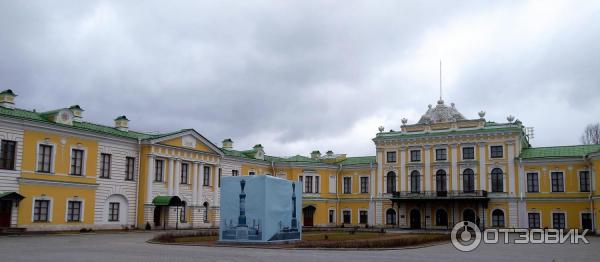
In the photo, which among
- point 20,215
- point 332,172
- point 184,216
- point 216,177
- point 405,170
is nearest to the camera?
point 20,215

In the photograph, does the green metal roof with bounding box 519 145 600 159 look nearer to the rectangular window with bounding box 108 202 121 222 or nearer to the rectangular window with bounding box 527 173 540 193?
the rectangular window with bounding box 527 173 540 193

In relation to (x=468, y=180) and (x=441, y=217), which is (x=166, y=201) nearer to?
(x=441, y=217)

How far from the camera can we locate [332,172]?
61.5 meters

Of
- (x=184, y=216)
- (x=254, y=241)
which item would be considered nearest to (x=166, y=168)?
(x=184, y=216)

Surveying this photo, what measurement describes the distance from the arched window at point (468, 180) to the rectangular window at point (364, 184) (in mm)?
10048

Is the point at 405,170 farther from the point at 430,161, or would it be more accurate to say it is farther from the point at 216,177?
the point at 216,177

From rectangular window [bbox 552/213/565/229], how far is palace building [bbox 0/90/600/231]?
0.27ft

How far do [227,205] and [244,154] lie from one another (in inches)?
1195

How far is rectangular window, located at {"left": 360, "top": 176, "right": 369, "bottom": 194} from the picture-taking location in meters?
59.7

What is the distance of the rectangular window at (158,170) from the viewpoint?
46.1 meters

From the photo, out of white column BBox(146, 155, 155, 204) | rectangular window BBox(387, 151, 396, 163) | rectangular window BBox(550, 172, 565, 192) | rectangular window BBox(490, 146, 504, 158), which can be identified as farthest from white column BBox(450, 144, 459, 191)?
white column BBox(146, 155, 155, 204)

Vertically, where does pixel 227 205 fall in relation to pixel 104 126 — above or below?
below

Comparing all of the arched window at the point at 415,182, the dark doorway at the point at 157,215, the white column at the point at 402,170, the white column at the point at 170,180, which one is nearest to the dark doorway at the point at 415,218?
the arched window at the point at 415,182

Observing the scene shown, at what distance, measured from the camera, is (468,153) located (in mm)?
54062
